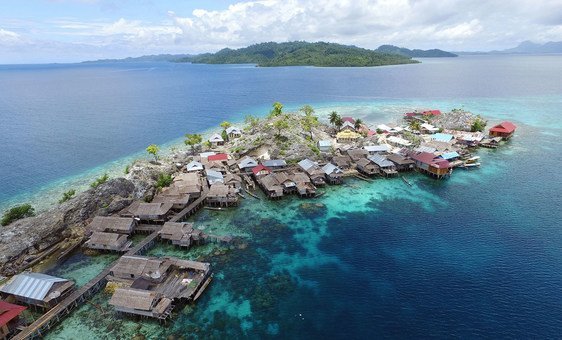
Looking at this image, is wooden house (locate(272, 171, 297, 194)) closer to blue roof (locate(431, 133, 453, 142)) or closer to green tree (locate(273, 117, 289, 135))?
green tree (locate(273, 117, 289, 135))

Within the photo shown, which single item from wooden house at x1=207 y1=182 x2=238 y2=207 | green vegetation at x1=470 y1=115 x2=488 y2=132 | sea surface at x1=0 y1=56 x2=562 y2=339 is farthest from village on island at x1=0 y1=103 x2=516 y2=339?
sea surface at x1=0 y1=56 x2=562 y2=339

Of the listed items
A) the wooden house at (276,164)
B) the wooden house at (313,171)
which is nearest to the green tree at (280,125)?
the wooden house at (276,164)

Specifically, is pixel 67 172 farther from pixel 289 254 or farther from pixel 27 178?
pixel 289 254

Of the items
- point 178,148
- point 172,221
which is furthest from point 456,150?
point 178,148

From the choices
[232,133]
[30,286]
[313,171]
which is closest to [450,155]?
[313,171]

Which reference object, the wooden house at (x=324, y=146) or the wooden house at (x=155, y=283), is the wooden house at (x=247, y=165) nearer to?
the wooden house at (x=324, y=146)

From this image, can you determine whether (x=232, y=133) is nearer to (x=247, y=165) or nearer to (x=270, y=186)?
(x=247, y=165)

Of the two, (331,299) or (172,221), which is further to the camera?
(172,221)
